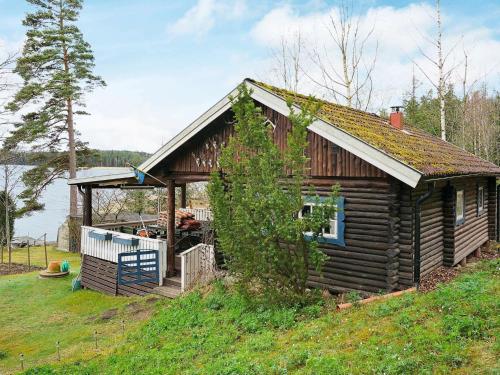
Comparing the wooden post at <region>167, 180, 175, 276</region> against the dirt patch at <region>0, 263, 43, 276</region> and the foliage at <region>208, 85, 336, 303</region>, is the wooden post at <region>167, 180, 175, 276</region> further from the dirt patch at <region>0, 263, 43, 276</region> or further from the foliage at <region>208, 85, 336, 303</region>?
the dirt patch at <region>0, 263, 43, 276</region>

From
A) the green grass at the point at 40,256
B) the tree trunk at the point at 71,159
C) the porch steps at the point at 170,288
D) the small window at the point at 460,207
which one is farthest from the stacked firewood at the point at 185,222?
the tree trunk at the point at 71,159

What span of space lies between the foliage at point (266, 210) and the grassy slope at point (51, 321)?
3.67 metres

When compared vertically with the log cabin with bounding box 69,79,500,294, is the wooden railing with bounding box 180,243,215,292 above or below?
below

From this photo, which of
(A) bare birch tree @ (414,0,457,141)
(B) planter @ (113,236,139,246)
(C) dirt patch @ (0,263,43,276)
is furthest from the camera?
(A) bare birch tree @ (414,0,457,141)

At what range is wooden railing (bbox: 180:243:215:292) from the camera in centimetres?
1180

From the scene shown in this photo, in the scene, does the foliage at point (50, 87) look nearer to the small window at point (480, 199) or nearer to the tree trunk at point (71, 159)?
A: the tree trunk at point (71, 159)

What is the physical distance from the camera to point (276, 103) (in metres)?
10.1

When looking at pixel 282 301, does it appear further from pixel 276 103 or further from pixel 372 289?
pixel 276 103

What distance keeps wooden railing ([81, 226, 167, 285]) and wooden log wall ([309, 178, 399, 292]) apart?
200 inches

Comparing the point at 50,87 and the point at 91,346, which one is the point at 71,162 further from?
the point at 91,346

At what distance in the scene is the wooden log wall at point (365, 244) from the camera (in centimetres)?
928

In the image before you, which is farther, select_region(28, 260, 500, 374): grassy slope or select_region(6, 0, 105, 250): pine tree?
select_region(6, 0, 105, 250): pine tree

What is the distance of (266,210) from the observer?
7.92 meters

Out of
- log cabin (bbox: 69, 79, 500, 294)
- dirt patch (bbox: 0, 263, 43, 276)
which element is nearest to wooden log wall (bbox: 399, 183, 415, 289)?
log cabin (bbox: 69, 79, 500, 294)
